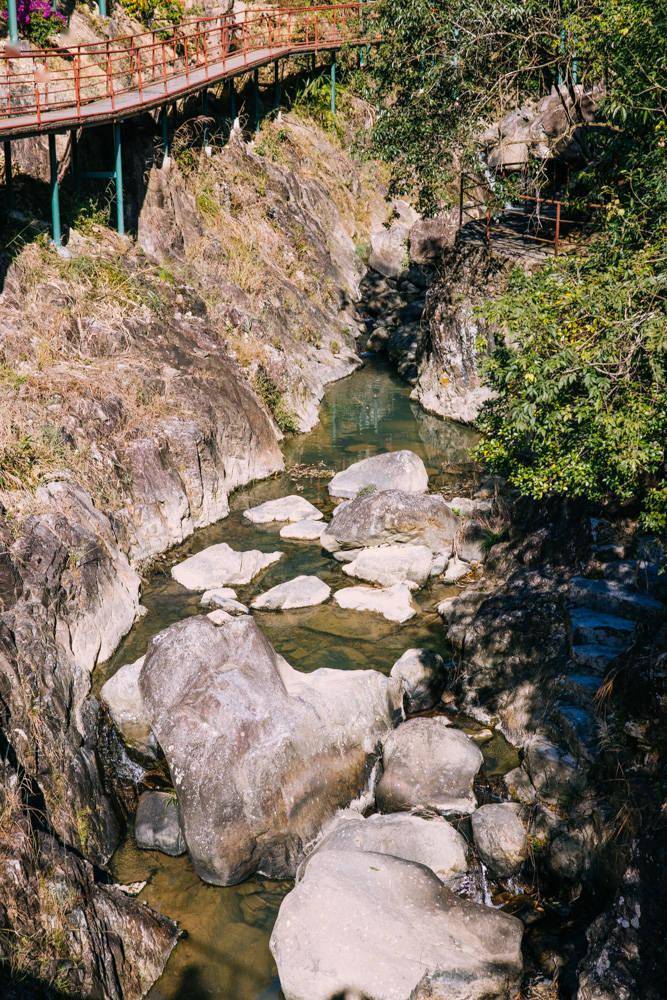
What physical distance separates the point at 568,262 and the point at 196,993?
8.23 meters

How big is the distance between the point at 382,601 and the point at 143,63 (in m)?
19.1

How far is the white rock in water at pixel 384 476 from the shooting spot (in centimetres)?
1731

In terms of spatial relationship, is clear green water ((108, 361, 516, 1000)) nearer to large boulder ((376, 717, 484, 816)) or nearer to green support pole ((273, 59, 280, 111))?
large boulder ((376, 717, 484, 816))

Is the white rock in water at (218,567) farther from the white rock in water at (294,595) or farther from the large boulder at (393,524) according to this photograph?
the large boulder at (393,524)

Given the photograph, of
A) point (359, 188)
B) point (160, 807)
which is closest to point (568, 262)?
point (160, 807)

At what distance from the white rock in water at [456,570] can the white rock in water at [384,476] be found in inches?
89.9

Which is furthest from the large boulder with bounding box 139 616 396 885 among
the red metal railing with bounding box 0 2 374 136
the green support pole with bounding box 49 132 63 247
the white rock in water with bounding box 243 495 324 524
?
the green support pole with bounding box 49 132 63 247

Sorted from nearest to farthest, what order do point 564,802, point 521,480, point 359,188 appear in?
1. point 564,802
2. point 521,480
3. point 359,188

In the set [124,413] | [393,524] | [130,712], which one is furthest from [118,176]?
[130,712]

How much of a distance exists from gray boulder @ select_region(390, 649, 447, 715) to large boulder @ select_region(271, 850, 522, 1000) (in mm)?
3256

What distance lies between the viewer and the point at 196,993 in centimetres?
808

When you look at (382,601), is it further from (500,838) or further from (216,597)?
(500,838)

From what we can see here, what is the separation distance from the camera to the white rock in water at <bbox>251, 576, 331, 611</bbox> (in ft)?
45.6

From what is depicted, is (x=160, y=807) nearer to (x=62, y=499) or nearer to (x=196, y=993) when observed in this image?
(x=196, y=993)
